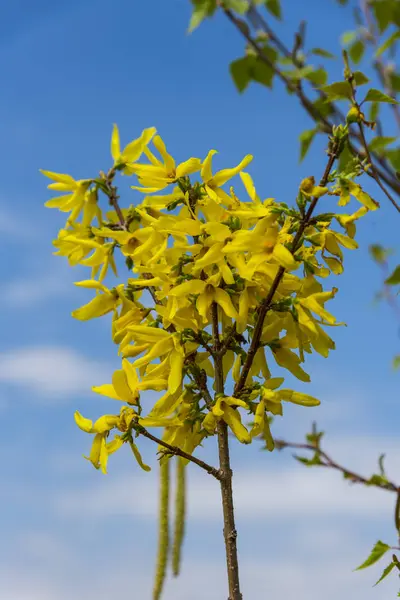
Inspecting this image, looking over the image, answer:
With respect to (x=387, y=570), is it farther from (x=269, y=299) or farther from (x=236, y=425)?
(x=269, y=299)

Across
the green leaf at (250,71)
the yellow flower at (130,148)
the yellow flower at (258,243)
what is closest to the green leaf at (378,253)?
the green leaf at (250,71)

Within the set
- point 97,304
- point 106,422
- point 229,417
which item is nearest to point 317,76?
point 97,304

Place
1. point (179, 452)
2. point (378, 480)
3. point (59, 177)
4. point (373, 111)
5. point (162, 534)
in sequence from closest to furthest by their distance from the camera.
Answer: point (378, 480), point (179, 452), point (59, 177), point (373, 111), point (162, 534)

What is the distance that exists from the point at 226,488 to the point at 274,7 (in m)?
1.28

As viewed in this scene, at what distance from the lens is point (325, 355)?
1587mm

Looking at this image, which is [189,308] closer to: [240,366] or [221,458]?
[240,366]

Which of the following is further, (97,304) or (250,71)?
(250,71)

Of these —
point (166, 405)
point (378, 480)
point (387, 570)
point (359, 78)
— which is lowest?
point (387, 570)

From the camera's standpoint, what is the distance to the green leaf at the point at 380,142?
6.01ft

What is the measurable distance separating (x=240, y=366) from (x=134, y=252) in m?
0.36

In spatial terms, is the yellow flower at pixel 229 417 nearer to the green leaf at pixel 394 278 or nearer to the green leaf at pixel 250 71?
the green leaf at pixel 394 278

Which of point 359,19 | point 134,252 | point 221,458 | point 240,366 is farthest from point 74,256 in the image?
point 359,19

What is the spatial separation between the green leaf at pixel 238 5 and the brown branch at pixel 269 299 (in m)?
0.61

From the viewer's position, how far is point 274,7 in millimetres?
1969
